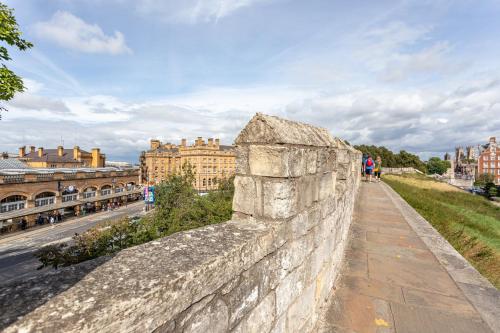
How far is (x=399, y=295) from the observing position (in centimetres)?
328

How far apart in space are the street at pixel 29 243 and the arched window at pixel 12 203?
9.76 ft

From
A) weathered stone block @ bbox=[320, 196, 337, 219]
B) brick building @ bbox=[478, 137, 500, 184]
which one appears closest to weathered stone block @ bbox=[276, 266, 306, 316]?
weathered stone block @ bbox=[320, 196, 337, 219]

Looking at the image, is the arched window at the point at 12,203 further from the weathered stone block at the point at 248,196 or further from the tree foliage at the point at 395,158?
the tree foliage at the point at 395,158

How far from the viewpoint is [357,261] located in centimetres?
424

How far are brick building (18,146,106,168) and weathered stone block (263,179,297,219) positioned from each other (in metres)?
62.2

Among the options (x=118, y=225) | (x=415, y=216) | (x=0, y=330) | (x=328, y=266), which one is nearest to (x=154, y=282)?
(x=0, y=330)

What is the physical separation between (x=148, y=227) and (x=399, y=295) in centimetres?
1002

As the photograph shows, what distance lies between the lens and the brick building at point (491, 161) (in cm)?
7656

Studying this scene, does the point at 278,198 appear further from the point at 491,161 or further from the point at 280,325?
the point at 491,161

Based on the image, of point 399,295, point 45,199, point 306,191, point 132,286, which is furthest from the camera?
point 45,199

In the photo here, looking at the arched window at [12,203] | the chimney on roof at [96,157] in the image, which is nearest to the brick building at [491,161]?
the arched window at [12,203]

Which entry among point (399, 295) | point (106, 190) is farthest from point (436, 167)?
point (399, 295)

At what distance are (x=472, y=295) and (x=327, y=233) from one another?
1.96 metres

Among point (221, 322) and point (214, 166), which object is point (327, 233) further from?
point (214, 166)
